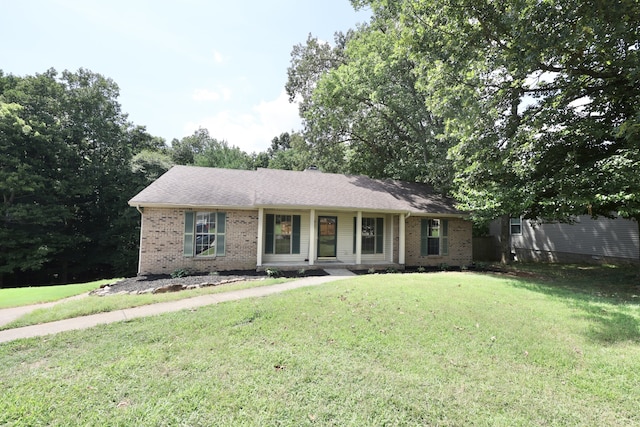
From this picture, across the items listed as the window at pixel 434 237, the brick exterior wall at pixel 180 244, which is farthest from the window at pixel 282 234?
the window at pixel 434 237

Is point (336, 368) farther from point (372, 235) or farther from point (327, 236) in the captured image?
point (372, 235)

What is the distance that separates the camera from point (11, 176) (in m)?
16.7

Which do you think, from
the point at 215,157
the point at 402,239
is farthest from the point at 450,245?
the point at 215,157

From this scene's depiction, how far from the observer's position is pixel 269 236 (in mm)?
12461

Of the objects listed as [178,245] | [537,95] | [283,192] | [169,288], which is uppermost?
[537,95]

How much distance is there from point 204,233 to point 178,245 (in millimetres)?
994

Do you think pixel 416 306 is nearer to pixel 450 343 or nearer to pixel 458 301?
pixel 458 301

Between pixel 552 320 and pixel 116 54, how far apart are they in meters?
13.3

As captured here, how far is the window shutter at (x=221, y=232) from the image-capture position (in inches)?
452

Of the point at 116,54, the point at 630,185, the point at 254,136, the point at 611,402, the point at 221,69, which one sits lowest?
the point at 611,402

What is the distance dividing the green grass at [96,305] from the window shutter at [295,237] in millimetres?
4283

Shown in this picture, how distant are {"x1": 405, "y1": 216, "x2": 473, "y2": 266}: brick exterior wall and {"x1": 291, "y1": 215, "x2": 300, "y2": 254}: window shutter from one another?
4975 mm

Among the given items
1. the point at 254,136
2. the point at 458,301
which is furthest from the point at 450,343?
the point at 254,136

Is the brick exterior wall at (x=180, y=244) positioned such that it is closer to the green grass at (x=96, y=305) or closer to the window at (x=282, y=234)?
the window at (x=282, y=234)
